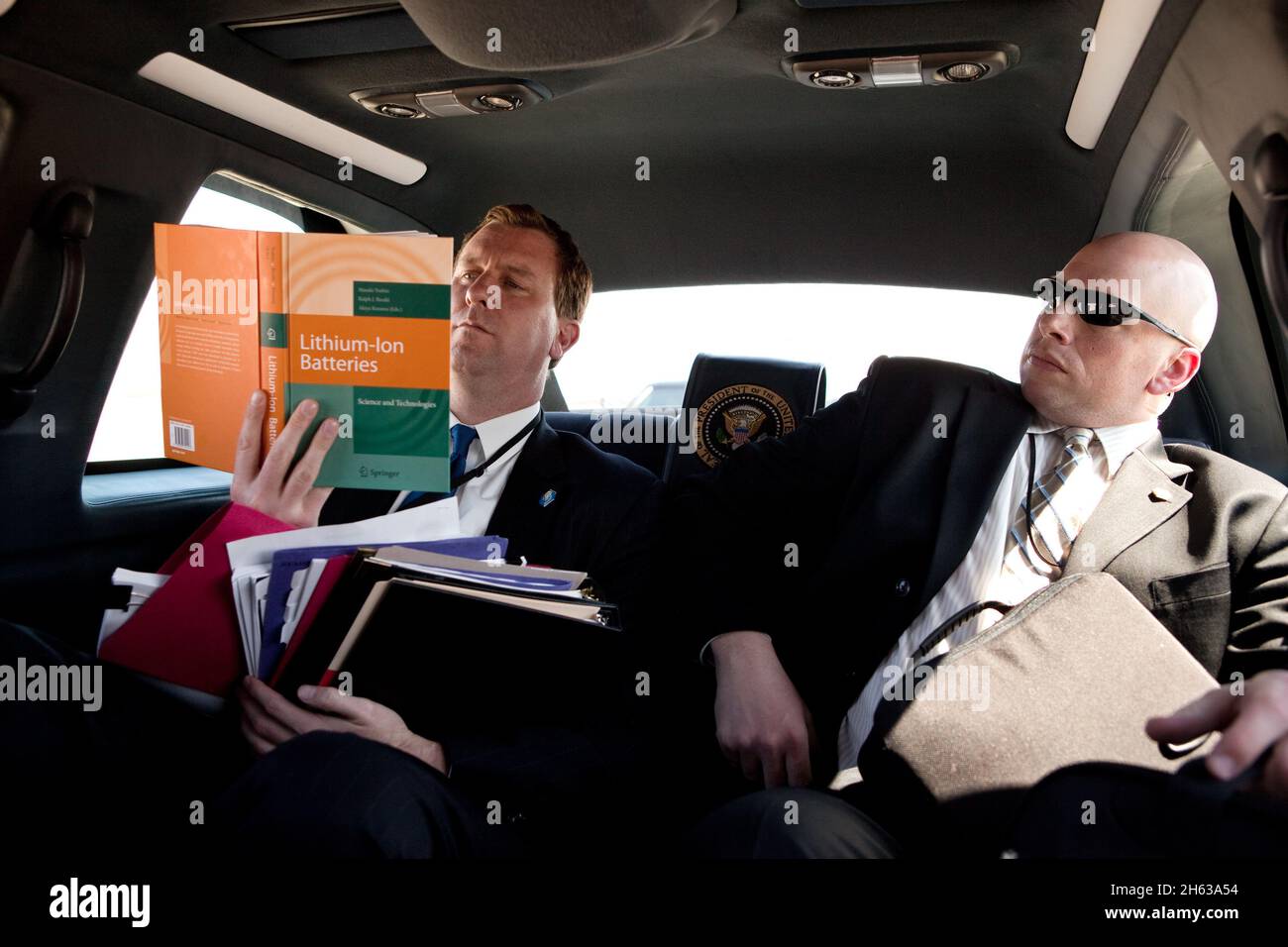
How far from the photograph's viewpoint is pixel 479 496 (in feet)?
6.60

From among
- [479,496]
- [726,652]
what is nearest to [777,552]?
[726,652]

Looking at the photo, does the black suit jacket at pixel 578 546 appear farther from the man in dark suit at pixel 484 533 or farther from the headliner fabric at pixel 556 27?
the headliner fabric at pixel 556 27

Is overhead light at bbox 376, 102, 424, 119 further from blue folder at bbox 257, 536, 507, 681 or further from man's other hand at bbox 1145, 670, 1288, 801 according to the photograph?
man's other hand at bbox 1145, 670, 1288, 801

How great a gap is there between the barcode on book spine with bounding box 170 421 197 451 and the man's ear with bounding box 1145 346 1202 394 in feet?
5.73

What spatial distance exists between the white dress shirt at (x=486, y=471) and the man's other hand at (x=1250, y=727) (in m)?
1.31

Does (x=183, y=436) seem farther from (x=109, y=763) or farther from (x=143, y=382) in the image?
(x=143, y=382)

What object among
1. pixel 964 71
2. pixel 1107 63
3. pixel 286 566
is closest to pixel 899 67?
pixel 964 71

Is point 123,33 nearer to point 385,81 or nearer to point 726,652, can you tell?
point 385,81

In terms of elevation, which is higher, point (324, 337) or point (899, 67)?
point (899, 67)

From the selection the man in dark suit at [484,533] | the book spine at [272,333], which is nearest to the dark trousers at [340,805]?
the man in dark suit at [484,533]

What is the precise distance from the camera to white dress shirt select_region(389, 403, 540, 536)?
6.54 feet

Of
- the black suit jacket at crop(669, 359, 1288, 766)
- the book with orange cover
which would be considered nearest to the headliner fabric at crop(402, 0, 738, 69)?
the book with orange cover

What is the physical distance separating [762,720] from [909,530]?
50cm

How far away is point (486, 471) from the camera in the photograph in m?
2.02
